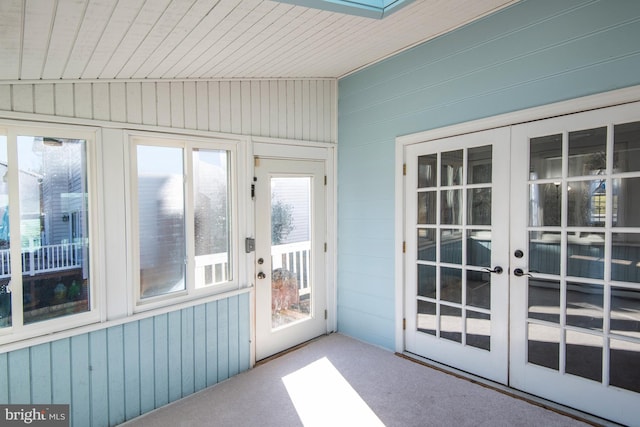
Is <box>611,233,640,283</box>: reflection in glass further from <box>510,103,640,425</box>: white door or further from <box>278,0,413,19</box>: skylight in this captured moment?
<box>278,0,413,19</box>: skylight

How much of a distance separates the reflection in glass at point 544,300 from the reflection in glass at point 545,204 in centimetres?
44

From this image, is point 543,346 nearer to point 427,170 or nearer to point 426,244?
point 426,244

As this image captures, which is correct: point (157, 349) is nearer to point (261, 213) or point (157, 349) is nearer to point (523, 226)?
point (261, 213)

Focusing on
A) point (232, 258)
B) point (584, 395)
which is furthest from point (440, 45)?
point (584, 395)

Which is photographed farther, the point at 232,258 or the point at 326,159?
the point at 326,159

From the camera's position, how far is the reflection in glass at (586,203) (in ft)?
7.37

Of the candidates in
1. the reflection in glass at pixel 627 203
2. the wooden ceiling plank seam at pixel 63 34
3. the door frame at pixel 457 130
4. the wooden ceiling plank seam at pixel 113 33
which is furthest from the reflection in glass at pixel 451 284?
the wooden ceiling plank seam at pixel 63 34

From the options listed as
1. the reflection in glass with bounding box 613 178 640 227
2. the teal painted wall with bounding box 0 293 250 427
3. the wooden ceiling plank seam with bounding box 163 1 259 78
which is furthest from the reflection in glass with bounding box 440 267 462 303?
the wooden ceiling plank seam with bounding box 163 1 259 78

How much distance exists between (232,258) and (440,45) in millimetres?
2605

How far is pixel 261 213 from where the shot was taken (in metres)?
3.24

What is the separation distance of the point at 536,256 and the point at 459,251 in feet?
1.86

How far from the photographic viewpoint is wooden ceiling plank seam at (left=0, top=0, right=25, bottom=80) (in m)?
1.28

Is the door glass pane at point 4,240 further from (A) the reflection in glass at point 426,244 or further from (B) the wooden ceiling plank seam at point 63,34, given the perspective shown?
(A) the reflection in glass at point 426,244

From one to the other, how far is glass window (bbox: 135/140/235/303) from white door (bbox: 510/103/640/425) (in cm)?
239
